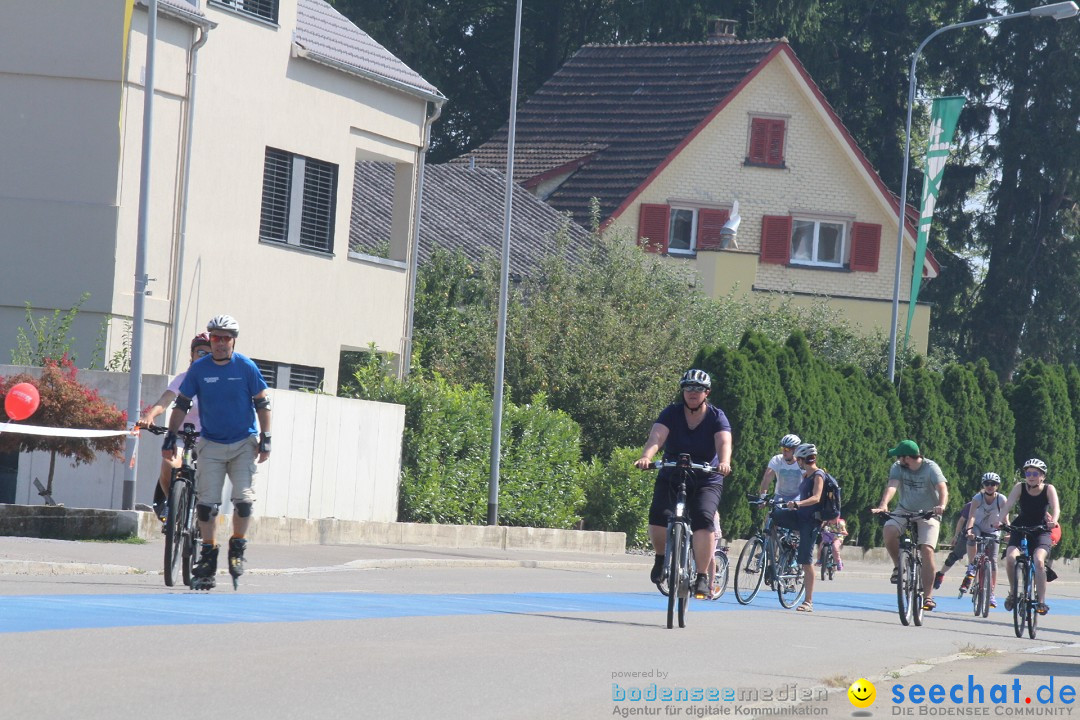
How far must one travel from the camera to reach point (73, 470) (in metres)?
20.8

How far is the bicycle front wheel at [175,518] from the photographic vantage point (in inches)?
525

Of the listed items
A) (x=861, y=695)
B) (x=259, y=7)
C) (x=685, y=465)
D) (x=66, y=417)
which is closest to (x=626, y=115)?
(x=259, y=7)

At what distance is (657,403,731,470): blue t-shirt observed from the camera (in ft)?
45.5

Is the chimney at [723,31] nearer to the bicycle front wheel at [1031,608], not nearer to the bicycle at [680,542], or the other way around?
the bicycle front wheel at [1031,608]

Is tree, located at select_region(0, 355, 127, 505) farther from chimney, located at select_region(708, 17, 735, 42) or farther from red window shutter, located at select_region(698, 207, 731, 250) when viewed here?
chimney, located at select_region(708, 17, 735, 42)

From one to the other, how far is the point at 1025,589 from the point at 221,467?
8838 millimetres

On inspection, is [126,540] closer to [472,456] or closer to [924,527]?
[924,527]

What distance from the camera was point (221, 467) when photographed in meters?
13.4

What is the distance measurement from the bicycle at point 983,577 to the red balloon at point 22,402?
34.5 ft

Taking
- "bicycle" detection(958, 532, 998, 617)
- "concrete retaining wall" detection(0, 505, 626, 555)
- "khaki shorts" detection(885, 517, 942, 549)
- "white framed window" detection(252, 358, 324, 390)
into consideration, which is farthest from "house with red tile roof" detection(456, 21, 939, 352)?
"khaki shorts" detection(885, 517, 942, 549)

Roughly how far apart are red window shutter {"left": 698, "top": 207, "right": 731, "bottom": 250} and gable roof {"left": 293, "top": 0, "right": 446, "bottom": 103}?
1934 centimetres

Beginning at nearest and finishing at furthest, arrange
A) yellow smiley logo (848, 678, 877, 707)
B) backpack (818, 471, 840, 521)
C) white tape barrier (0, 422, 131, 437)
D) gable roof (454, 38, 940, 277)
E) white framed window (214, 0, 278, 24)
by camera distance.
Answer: yellow smiley logo (848, 678, 877, 707) < white tape barrier (0, 422, 131, 437) < backpack (818, 471, 840, 521) < white framed window (214, 0, 278, 24) < gable roof (454, 38, 940, 277)

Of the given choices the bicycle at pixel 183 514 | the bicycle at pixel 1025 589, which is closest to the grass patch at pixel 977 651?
the bicycle at pixel 1025 589

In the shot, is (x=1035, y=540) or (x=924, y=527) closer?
(x=924, y=527)
